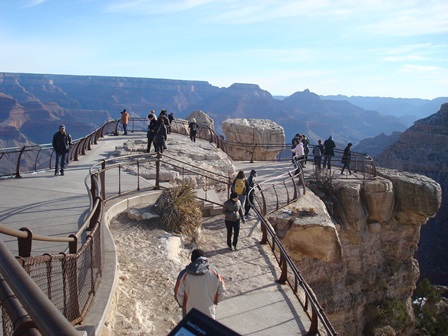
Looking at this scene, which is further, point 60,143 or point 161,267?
point 60,143

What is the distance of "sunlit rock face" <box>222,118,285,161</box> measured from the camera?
104 ft

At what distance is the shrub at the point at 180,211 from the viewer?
1093 centimetres

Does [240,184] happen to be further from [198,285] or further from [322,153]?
[322,153]

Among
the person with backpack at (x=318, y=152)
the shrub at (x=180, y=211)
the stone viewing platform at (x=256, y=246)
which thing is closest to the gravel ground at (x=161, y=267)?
the stone viewing platform at (x=256, y=246)

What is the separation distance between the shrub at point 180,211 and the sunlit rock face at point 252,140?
776 inches

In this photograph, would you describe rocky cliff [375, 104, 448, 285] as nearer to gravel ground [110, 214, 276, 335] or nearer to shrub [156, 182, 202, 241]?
gravel ground [110, 214, 276, 335]

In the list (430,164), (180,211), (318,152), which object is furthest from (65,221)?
(430,164)

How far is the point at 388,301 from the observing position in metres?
21.6

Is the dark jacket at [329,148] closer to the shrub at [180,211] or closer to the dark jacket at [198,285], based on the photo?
the shrub at [180,211]

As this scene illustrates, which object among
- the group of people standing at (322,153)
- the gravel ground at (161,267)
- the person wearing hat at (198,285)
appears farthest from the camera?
the group of people standing at (322,153)

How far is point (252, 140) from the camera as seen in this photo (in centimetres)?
3194

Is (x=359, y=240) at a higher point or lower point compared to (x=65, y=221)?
lower

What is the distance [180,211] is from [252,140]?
21.2 metres

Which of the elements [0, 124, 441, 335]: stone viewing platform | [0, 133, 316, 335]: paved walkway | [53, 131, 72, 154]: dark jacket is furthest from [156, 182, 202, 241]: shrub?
[53, 131, 72, 154]: dark jacket
